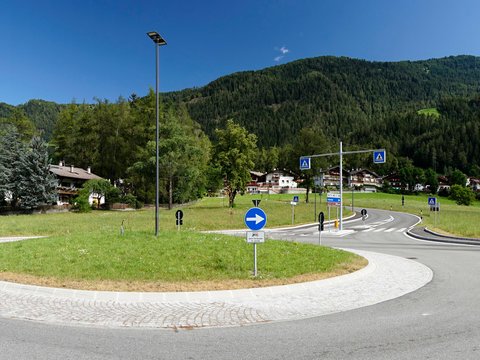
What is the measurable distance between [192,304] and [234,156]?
53463mm

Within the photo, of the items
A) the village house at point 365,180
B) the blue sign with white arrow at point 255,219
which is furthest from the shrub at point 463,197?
the blue sign with white arrow at point 255,219

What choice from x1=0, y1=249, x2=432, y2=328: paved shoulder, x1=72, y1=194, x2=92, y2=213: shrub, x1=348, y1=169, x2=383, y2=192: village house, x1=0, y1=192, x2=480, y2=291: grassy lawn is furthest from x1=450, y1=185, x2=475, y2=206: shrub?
x1=0, y1=249, x2=432, y2=328: paved shoulder

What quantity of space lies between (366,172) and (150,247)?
551 ft

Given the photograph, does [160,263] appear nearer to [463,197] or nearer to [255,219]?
[255,219]

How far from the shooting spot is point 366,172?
559 feet

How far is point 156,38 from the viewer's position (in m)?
15.4

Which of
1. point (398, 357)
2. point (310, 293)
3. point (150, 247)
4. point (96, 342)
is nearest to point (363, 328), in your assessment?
point (398, 357)

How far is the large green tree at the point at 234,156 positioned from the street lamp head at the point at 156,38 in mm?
44890

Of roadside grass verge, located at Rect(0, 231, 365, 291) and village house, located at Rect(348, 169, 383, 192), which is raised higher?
village house, located at Rect(348, 169, 383, 192)

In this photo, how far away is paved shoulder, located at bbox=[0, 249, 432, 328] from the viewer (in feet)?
23.7

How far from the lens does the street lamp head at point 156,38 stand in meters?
15.1

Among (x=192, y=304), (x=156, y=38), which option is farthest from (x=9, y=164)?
(x=192, y=304)

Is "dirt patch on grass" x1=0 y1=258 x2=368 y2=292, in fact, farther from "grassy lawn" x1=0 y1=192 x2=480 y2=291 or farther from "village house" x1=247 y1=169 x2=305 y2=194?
"village house" x1=247 y1=169 x2=305 y2=194

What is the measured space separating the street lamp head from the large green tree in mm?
44890
